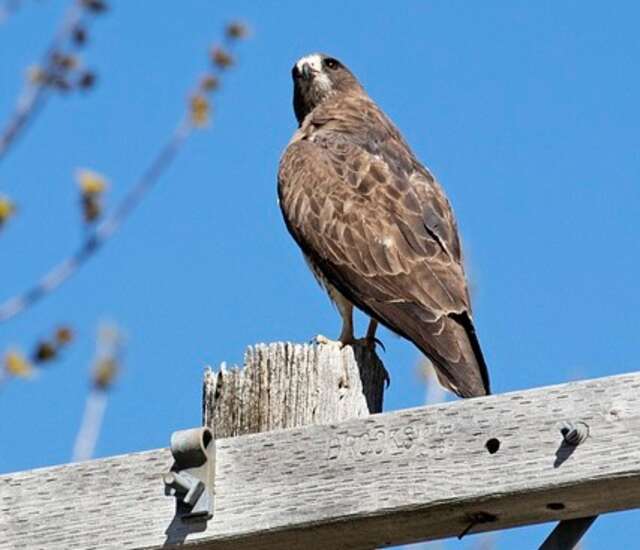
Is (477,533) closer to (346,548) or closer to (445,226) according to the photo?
(346,548)

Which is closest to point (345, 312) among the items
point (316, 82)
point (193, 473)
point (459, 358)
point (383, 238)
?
point (383, 238)

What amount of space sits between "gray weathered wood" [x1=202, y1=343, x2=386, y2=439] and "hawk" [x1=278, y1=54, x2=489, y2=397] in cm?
144

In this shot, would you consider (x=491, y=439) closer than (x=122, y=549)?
Yes

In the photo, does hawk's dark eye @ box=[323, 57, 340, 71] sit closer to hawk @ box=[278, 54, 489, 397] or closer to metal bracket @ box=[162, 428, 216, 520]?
hawk @ box=[278, 54, 489, 397]

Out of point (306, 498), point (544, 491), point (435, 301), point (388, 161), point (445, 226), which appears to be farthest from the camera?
point (388, 161)

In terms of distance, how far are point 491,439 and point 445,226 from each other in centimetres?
368

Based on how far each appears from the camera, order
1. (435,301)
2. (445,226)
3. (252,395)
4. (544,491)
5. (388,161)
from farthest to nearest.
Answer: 1. (388,161)
2. (445,226)
3. (435,301)
4. (252,395)
5. (544,491)

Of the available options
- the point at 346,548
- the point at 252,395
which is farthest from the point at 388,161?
the point at 346,548

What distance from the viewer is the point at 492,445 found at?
2713 millimetres

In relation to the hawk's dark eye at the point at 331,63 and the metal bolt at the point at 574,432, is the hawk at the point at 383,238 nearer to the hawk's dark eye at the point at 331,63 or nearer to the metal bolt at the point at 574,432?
the hawk's dark eye at the point at 331,63

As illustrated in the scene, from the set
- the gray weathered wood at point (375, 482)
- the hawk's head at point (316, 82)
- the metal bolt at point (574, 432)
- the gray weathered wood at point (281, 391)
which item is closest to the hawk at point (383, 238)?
the hawk's head at point (316, 82)

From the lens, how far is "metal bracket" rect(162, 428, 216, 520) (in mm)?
2850

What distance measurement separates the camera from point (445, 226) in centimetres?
636

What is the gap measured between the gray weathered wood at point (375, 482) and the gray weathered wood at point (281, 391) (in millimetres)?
435
